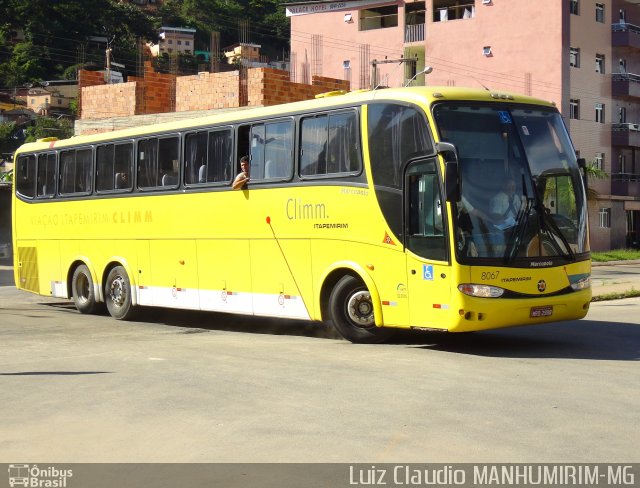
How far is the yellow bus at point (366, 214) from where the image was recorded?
13852 mm

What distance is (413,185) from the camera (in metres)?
14.4

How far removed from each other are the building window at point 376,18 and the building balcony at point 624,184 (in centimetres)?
1645

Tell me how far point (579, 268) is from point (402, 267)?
236 centimetres

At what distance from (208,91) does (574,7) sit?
1051 inches

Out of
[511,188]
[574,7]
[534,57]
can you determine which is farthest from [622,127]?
[511,188]

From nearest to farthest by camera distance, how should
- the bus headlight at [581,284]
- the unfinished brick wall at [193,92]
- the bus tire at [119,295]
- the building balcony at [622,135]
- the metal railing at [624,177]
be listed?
the bus headlight at [581,284] < the bus tire at [119,295] < the unfinished brick wall at [193,92] < the building balcony at [622,135] < the metal railing at [624,177]

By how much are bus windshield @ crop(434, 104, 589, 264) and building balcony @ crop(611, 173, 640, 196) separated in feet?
165

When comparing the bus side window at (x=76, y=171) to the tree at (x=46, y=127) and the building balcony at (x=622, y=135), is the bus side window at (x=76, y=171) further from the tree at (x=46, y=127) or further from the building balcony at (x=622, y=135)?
the tree at (x=46, y=127)

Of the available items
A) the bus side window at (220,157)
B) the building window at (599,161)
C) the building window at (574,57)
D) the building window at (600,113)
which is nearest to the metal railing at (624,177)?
the building window at (599,161)

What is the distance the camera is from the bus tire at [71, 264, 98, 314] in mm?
21812

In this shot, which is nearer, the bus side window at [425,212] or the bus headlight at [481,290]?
the bus headlight at [481,290]

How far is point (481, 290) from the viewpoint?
13664mm

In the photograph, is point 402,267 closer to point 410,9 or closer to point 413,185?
point 413,185

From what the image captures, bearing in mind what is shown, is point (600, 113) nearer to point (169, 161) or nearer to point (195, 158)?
point (169, 161)
